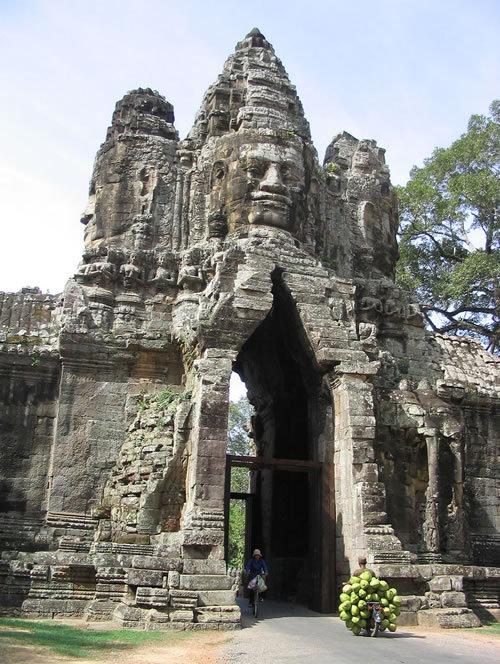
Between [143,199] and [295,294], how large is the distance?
5.14 m

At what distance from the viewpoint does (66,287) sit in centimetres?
1562

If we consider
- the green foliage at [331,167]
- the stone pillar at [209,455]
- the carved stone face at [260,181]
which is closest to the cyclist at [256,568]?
the stone pillar at [209,455]

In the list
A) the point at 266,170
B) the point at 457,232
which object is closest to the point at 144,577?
the point at 266,170

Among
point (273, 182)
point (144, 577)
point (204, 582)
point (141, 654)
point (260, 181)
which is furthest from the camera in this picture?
point (260, 181)

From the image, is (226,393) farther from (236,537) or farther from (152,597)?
(236,537)

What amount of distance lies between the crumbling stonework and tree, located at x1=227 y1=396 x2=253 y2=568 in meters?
20.5

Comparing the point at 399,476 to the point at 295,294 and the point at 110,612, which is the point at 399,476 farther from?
the point at 110,612

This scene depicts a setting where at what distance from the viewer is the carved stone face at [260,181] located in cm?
1614

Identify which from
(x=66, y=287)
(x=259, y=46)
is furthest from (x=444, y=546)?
(x=259, y=46)

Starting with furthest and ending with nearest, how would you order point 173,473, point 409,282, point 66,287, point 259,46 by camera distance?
point 409,282, point 259,46, point 66,287, point 173,473

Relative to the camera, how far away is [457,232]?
29500mm

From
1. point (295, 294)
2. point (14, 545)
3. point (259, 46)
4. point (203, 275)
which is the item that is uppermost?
point (259, 46)

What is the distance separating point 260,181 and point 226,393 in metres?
5.74

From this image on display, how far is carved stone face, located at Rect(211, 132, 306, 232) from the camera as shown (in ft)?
53.0
